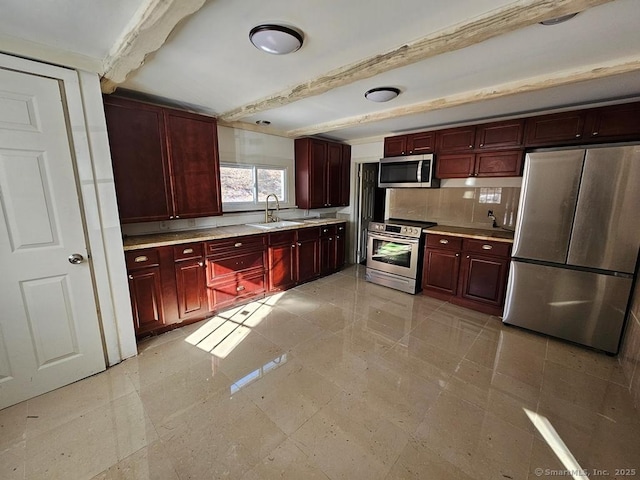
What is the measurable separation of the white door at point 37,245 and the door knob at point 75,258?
0.02m

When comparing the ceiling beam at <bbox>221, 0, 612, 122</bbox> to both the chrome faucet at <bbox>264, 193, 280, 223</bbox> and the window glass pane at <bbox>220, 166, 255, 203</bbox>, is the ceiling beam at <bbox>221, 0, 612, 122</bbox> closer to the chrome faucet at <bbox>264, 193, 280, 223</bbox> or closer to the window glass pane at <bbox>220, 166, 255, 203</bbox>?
the window glass pane at <bbox>220, 166, 255, 203</bbox>

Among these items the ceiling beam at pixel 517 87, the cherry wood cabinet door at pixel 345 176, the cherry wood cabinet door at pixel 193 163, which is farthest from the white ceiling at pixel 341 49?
the cherry wood cabinet door at pixel 345 176

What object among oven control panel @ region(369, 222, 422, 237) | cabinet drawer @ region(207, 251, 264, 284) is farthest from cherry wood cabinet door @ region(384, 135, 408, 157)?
cabinet drawer @ region(207, 251, 264, 284)

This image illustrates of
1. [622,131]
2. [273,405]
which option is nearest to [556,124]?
[622,131]

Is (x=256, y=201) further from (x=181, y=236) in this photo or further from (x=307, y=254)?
(x=181, y=236)

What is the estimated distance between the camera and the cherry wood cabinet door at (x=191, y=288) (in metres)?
2.66

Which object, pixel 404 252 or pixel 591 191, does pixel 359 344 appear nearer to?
pixel 404 252

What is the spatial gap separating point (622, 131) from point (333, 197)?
3.39 meters

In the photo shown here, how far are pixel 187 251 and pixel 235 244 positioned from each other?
0.54 meters

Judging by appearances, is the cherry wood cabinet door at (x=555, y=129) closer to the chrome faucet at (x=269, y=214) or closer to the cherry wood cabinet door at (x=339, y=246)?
the cherry wood cabinet door at (x=339, y=246)

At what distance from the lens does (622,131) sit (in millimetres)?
2395

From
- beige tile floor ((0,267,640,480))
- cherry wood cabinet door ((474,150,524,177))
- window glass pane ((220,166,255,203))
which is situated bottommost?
beige tile floor ((0,267,640,480))

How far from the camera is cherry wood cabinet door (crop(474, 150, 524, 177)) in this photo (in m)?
2.97

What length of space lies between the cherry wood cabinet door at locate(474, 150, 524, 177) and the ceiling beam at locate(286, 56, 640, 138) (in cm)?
101
